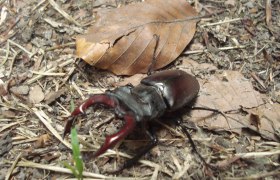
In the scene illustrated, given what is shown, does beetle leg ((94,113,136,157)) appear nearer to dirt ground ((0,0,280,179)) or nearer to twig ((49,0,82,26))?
dirt ground ((0,0,280,179))

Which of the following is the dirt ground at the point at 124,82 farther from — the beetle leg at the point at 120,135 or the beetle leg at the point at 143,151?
the beetle leg at the point at 120,135

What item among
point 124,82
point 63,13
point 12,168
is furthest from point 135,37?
point 12,168

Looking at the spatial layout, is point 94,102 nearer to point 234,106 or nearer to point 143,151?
point 143,151

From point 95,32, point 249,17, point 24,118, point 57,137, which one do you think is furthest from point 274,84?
point 24,118

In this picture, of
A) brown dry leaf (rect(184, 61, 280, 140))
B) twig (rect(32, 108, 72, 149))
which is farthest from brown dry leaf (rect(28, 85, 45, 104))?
brown dry leaf (rect(184, 61, 280, 140))

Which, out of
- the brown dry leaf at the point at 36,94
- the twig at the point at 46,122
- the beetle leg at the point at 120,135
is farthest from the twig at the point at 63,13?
the beetle leg at the point at 120,135
